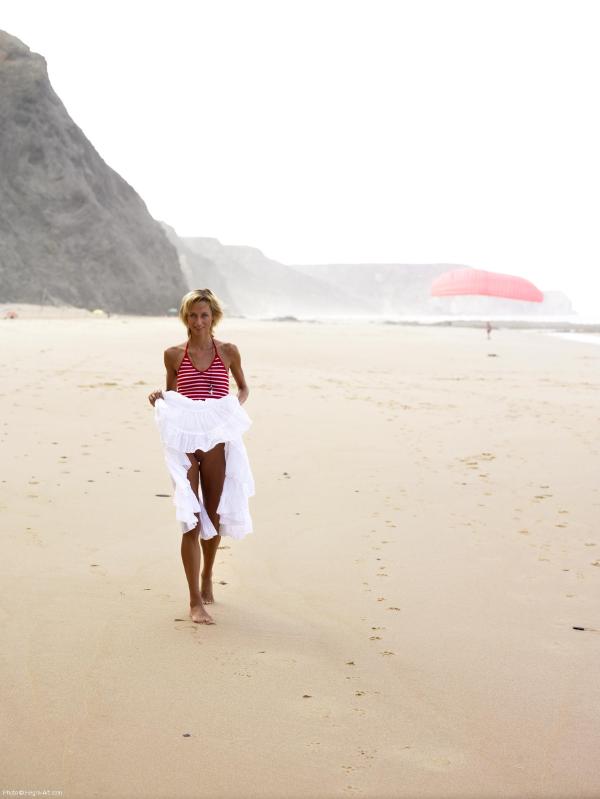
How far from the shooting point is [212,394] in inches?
166

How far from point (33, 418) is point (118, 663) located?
5.97m

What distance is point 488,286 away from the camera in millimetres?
43906

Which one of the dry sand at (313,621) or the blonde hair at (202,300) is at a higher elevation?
the blonde hair at (202,300)

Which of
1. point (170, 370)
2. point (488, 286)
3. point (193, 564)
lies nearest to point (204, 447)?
point (170, 370)

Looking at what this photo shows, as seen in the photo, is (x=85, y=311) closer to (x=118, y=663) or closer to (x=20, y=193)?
(x=20, y=193)

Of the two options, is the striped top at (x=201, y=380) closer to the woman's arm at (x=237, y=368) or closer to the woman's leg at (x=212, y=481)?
the woman's arm at (x=237, y=368)

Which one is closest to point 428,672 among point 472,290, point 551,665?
point 551,665

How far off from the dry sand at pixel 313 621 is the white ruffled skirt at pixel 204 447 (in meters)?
0.48

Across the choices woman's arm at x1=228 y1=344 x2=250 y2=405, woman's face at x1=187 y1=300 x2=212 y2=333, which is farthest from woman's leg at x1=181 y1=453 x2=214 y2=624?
woman's face at x1=187 y1=300 x2=212 y2=333

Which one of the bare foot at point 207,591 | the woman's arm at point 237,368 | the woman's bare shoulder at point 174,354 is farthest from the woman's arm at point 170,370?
the bare foot at point 207,591

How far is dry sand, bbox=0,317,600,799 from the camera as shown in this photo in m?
2.83

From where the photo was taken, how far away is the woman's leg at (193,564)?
4.08 meters

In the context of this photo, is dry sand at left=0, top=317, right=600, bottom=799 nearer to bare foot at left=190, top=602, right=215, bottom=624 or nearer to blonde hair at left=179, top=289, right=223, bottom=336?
bare foot at left=190, top=602, right=215, bottom=624

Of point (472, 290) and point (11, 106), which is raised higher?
point (11, 106)
